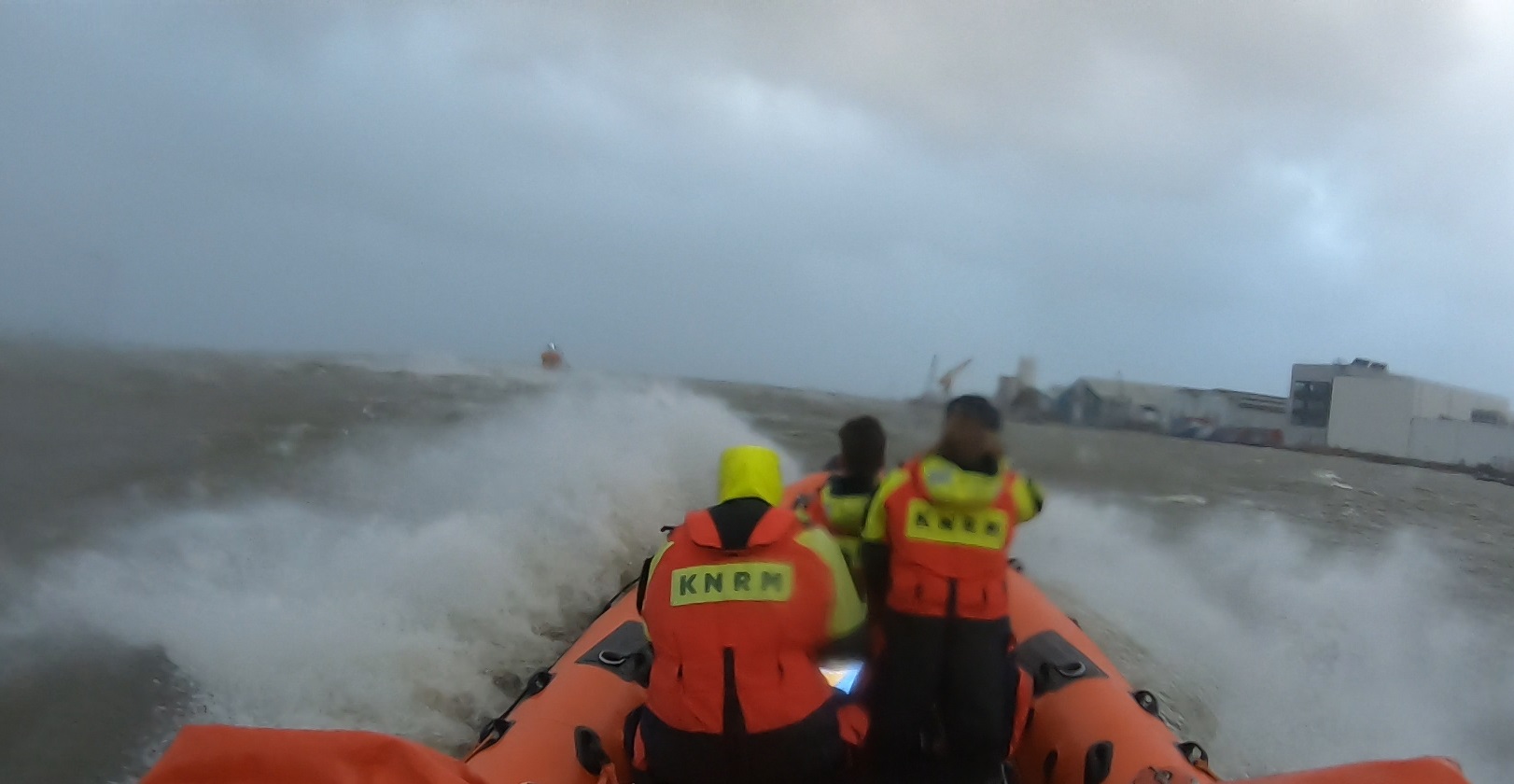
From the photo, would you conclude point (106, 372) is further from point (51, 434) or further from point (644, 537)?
point (644, 537)

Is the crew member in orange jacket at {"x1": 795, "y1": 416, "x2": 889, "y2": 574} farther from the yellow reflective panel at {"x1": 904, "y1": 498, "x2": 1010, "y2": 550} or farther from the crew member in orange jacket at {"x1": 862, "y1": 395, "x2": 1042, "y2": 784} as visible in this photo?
the yellow reflective panel at {"x1": 904, "y1": 498, "x2": 1010, "y2": 550}

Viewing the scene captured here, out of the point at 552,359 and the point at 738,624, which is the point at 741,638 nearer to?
the point at 738,624

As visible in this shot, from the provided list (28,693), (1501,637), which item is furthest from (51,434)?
(1501,637)

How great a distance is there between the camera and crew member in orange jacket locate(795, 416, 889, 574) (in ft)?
7.72

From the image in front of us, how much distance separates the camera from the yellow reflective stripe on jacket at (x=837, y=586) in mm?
1722

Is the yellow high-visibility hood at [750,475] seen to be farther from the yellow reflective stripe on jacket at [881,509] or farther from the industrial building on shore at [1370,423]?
the industrial building on shore at [1370,423]

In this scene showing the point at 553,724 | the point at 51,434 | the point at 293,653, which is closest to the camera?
the point at 553,724

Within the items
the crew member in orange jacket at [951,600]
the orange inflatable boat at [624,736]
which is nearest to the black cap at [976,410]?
the crew member in orange jacket at [951,600]

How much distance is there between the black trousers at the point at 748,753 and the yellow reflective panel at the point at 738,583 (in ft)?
0.85

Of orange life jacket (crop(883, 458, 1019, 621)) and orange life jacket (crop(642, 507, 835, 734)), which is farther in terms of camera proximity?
orange life jacket (crop(883, 458, 1019, 621))

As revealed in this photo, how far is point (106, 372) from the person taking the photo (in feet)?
37.2

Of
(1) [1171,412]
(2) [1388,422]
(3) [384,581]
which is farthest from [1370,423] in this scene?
(3) [384,581]

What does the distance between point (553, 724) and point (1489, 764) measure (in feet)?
15.3

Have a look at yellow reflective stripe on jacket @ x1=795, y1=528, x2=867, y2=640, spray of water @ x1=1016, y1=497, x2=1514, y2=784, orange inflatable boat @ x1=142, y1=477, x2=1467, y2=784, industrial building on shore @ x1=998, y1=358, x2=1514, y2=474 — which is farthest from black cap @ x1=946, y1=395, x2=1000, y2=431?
industrial building on shore @ x1=998, y1=358, x2=1514, y2=474
